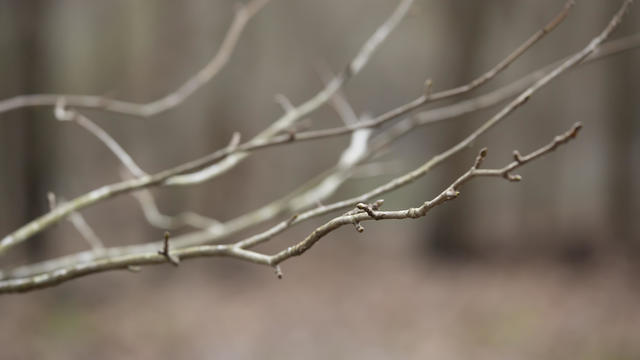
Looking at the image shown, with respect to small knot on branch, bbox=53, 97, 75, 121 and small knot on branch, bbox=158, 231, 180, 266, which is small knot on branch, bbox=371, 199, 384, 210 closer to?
small knot on branch, bbox=158, 231, 180, 266

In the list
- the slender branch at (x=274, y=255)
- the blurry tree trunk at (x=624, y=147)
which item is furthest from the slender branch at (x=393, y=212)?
the blurry tree trunk at (x=624, y=147)

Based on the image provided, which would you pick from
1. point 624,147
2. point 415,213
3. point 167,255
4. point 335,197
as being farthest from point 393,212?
point 335,197

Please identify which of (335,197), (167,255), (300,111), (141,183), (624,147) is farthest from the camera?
(335,197)

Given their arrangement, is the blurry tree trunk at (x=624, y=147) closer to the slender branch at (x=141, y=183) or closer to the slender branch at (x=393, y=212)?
the slender branch at (x=141, y=183)

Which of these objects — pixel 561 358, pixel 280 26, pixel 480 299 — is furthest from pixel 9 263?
pixel 561 358

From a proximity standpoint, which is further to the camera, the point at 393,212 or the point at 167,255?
the point at 167,255

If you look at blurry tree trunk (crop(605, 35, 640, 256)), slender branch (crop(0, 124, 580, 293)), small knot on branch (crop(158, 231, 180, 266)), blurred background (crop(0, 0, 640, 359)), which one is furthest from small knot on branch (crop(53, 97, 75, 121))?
blurry tree trunk (crop(605, 35, 640, 256))

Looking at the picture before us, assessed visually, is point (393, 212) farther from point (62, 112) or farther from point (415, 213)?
point (62, 112)

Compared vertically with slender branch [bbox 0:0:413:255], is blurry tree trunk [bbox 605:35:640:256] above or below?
above
